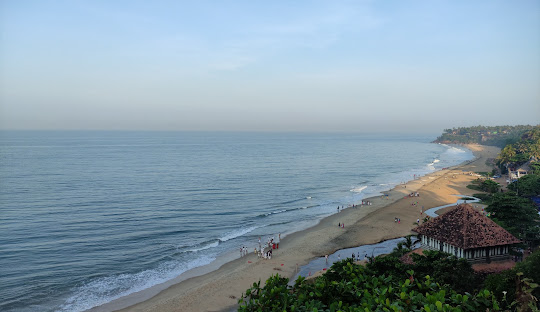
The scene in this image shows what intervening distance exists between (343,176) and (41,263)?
2603 inches

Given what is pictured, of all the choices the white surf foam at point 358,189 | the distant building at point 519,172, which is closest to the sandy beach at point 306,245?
the white surf foam at point 358,189

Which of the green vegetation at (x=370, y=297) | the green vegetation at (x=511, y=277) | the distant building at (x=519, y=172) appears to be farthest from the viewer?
the distant building at (x=519, y=172)

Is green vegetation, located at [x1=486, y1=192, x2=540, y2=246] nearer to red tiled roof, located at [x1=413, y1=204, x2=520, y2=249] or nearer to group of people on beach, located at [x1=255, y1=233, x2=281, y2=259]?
red tiled roof, located at [x1=413, y1=204, x2=520, y2=249]

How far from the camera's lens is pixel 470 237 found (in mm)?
24125

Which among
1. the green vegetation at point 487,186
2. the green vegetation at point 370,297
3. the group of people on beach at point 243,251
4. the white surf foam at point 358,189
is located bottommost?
the group of people on beach at point 243,251

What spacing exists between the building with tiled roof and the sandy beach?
38.4ft

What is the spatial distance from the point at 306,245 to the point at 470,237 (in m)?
16.2

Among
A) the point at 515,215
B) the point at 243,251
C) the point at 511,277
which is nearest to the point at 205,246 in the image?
the point at 243,251

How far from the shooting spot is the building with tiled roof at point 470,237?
23875mm

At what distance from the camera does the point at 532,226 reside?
102 ft

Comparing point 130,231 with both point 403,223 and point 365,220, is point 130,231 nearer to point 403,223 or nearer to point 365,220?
point 365,220

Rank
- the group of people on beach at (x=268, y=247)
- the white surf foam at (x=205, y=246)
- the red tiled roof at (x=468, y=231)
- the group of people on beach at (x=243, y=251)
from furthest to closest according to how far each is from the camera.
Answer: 1. the white surf foam at (x=205, y=246)
2. the group of people on beach at (x=243, y=251)
3. the group of people on beach at (x=268, y=247)
4. the red tiled roof at (x=468, y=231)

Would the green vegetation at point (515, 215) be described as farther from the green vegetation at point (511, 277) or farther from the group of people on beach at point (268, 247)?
the group of people on beach at point (268, 247)

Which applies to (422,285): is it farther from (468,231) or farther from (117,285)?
(117,285)
